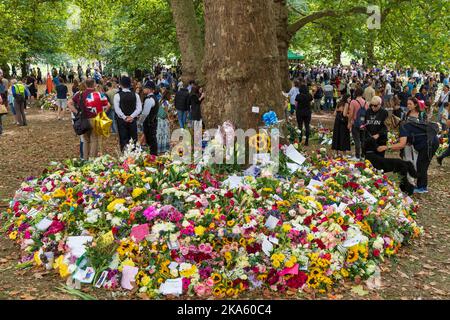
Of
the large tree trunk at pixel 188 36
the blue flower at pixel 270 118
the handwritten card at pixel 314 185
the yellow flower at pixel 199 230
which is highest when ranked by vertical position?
the large tree trunk at pixel 188 36

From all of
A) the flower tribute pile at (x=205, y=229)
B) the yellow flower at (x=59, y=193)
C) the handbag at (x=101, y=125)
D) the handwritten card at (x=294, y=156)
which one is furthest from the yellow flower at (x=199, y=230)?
the handbag at (x=101, y=125)

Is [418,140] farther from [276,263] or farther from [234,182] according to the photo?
[276,263]

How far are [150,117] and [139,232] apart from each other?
575cm

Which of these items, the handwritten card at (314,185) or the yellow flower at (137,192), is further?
the handwritten card at (314,185)

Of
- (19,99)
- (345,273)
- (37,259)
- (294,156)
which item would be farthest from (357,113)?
(19,99)

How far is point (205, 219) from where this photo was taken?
5.75m

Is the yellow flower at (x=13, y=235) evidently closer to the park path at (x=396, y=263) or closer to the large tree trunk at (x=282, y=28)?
the park path at (x=396, y=263)

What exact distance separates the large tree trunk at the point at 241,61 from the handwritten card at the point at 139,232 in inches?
113

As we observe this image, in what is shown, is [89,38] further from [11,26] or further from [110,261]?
[110,261]

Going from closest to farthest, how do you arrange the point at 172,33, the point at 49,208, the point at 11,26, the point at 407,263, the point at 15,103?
the point at 407,263 < the point at 49,208 < the point at 15,103 < the point at 172,33 < the point at 11,26

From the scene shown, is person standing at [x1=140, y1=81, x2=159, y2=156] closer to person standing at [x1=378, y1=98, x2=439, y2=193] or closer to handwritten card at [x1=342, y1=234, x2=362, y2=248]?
person standing at [x1=378, y1=98, x2=439, y2=193]

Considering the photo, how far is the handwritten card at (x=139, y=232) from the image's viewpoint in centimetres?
554

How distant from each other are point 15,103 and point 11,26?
26.5 ft
